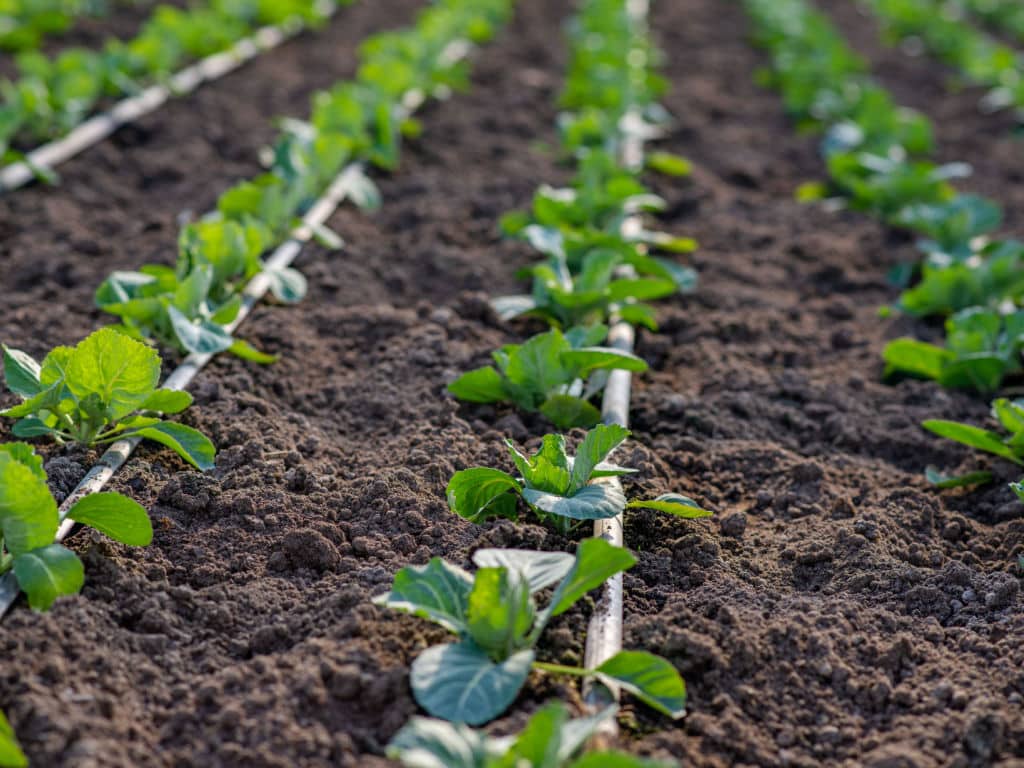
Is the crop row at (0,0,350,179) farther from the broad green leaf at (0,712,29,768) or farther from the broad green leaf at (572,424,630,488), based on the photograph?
the broad green leaf at (0,712,29,768)

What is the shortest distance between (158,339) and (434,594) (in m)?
1.54

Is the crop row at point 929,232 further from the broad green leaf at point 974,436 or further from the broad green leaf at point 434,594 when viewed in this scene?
the broad green leaf at point 434,594

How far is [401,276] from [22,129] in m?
2.51

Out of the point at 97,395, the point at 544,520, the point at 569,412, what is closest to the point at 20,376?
the point at 97,395

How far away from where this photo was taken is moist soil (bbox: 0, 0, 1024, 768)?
1.93 m

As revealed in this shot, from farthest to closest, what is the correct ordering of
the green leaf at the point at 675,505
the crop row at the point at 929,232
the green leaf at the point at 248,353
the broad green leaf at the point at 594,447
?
the crop row at the point at 929,232
the green leaf at the point at 248,353
the green leaf at the point at 675,505
the broad green leaf at the point at 594,447

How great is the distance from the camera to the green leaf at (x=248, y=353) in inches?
122

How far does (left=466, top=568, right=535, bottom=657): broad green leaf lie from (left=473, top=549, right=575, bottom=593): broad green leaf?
0.17 ft

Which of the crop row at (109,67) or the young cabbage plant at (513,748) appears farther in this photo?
the crop row at (109,67)

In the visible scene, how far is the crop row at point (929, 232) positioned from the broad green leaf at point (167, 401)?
1.89 m

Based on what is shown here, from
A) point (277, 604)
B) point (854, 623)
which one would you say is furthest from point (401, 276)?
point (854, 623)

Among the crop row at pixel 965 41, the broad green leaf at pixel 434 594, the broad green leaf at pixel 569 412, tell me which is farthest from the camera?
the crop row at pixel 965 41

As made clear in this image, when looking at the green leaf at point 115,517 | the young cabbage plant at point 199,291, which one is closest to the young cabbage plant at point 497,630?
the green leaf at point 115,517

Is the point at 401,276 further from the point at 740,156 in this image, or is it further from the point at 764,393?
the point at 740,156
